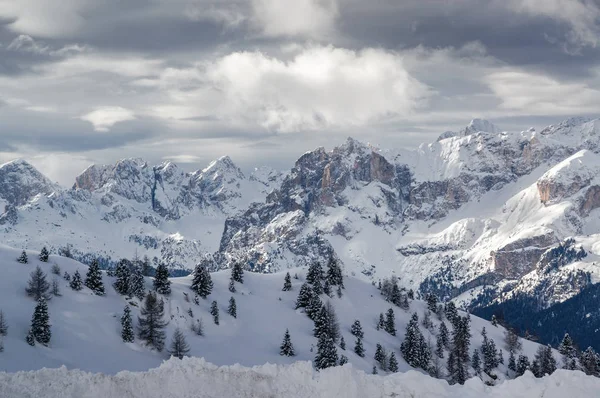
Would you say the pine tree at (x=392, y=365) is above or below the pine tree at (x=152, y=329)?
below

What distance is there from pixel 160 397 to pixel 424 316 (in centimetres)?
11568

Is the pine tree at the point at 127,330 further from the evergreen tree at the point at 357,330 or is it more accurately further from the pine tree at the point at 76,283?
the evergreen tree at the point at 357,330

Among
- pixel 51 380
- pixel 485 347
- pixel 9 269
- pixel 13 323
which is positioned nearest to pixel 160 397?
pixel 51 380

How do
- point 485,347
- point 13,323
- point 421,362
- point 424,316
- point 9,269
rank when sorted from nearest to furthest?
point 13,323 < point 9,269 < point 421,362 < point 485,347 < point 424,316

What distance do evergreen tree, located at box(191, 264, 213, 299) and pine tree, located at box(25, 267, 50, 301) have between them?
3196 cm

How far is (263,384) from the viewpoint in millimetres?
35188

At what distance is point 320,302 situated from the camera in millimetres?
112375

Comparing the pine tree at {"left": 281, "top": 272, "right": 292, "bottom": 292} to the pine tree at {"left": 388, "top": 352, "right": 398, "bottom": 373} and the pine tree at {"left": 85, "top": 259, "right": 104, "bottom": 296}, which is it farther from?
the pine tree at {"left": 85, "top": 259, "right": 104, "bottom": 296}

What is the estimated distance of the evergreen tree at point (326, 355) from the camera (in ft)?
275

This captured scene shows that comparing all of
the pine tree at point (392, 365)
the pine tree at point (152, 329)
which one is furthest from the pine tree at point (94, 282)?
the pine tree at point (392, 365)

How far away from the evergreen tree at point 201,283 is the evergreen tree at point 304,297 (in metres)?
18.9

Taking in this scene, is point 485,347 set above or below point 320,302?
below

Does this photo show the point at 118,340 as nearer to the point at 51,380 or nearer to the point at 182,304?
the point at 182,304

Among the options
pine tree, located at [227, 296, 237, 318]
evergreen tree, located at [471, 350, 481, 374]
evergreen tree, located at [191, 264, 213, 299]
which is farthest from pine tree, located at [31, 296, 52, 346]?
evergreen tree, located at [471, 350, 481, 374]
